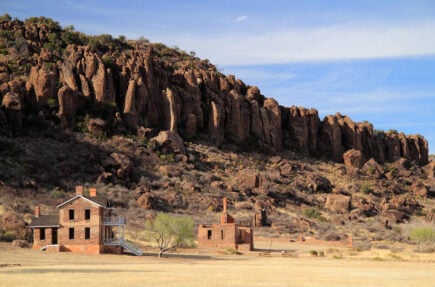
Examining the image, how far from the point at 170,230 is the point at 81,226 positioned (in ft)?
30.8

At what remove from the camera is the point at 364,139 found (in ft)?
474

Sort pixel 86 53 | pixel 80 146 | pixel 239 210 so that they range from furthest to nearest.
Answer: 1. pixel 86 53
2. pixel 80 146
3. pixel 239 210

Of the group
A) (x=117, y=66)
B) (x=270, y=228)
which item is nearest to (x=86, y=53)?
(x=117, y=66)

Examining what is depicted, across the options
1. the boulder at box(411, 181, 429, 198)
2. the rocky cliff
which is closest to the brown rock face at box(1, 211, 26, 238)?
the rocky cliff

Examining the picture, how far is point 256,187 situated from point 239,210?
1054 centimetres

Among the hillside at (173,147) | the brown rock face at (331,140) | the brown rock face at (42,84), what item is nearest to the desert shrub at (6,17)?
the hillside at (173,147)

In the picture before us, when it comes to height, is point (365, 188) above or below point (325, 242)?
above

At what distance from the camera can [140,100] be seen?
113875 millimetres

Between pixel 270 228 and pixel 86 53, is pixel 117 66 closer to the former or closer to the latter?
pixel 86 53

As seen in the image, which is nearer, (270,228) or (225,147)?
(270,228)

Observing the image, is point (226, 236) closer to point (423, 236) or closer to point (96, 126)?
point (423, 236)

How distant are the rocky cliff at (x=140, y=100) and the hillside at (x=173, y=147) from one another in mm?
222

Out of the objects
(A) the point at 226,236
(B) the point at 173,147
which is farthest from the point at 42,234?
(B) the point at 173,147

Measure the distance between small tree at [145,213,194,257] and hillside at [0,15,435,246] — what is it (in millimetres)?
9907
